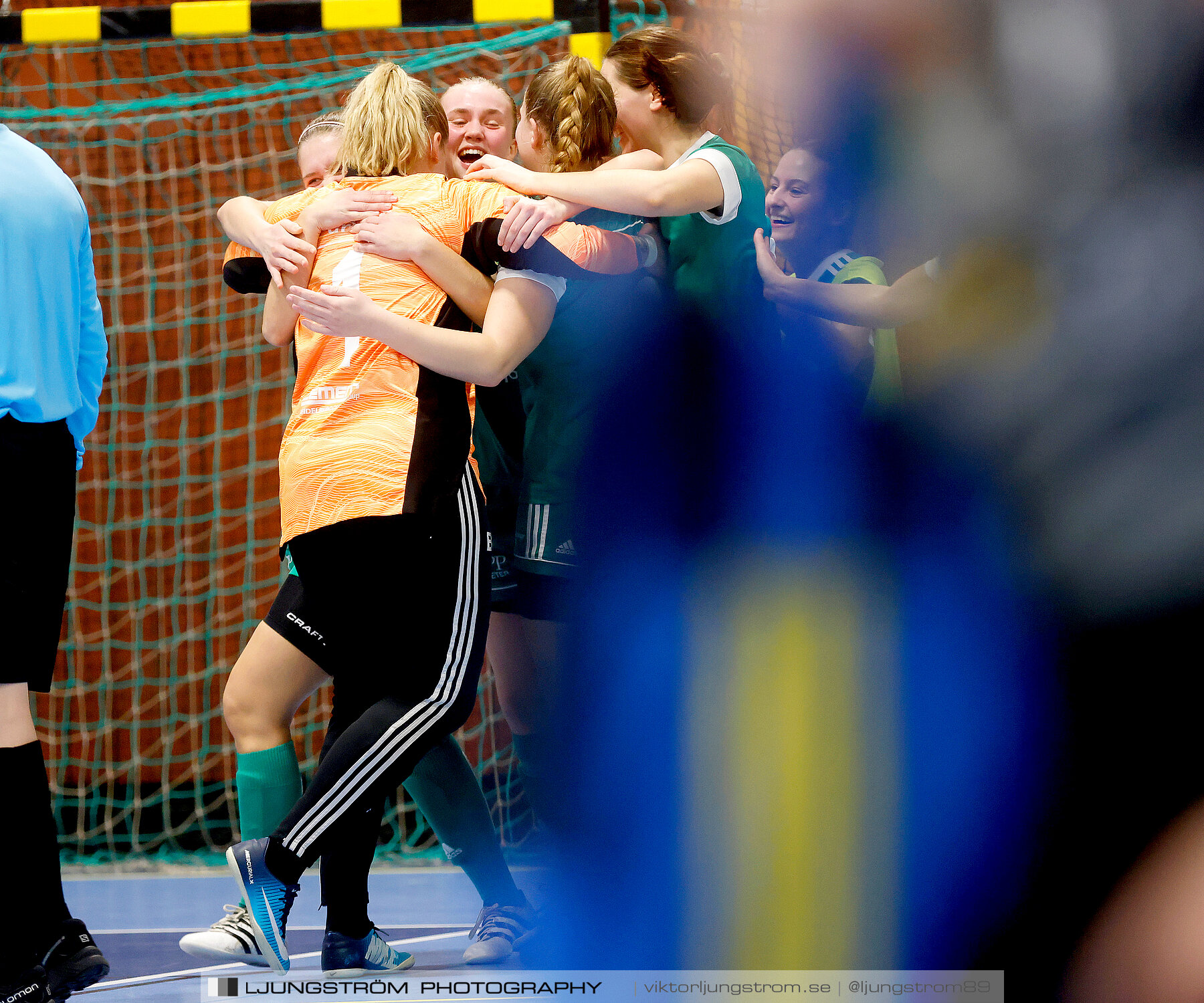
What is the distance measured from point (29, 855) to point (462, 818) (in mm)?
723

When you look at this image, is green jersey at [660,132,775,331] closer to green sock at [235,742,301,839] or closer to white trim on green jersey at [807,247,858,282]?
white trim on green jersey at [807,247,858,282]

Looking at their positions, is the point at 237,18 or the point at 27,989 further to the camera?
the point at 237,18

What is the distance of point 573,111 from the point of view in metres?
2.04

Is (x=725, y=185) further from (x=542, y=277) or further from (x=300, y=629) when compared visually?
(x=300, y=629)

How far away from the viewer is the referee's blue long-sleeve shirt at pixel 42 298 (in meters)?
1.79

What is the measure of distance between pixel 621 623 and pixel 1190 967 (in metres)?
0.36

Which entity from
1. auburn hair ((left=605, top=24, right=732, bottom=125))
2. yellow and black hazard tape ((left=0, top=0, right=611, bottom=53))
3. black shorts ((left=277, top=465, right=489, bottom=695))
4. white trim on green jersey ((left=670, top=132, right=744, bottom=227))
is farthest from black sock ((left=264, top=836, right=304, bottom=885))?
yellow and black hazard tape ((left=0, top=0, right=611, bottom=53))

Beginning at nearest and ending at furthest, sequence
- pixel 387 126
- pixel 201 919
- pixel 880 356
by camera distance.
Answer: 1. pixel 880 356
2. pixel 387 126
3. pixel 201 919

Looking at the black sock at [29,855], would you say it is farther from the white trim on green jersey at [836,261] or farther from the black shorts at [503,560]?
the white trim on green jersey at [836,261]

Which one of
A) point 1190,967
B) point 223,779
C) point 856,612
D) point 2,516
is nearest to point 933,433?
point 856,612

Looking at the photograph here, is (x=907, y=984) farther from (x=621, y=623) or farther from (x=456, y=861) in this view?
(x=456, y=861)

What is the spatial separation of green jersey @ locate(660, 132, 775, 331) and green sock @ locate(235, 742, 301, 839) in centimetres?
107

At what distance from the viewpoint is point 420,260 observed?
1745mm

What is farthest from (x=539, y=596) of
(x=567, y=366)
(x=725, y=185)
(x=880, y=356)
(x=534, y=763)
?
(x=880, y=356)
